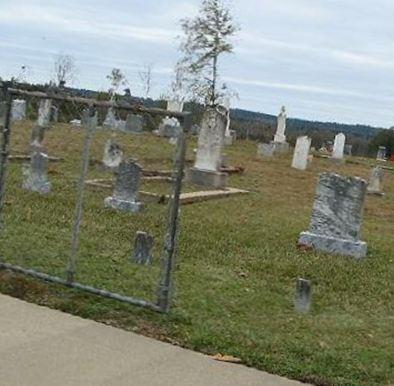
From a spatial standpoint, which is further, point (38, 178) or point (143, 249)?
point (38, 178)

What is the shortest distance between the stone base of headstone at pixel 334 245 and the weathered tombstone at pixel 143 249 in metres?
3.13

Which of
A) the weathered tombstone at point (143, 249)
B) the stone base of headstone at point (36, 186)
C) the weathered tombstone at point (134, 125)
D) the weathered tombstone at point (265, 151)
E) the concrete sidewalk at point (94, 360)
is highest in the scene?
the weathered tombstone at point (134, 125)

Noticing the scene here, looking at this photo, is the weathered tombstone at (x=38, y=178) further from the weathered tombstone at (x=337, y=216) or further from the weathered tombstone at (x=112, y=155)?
the weathered tombstone at (x=337, y=216)

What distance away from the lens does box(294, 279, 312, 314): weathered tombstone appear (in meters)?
6.28

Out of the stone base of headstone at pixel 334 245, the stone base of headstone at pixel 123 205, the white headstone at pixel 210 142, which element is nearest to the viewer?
the stone base of headstone at pixel 334 245

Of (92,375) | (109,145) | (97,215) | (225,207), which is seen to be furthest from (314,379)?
(109,145)

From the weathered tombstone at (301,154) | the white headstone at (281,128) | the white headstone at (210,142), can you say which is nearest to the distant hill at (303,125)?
the white headstone at (281,128)

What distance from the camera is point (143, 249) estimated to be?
7.41 m

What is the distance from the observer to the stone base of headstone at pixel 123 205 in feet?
37.2

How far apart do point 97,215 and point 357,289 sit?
13.7ft

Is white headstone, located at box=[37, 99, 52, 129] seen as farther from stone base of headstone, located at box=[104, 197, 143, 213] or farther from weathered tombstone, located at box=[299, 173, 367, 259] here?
weathered tombstone, located at box=[299, 173, 367, 259]

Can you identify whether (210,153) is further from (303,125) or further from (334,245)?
(303,125)

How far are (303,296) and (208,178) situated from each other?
32.0ft

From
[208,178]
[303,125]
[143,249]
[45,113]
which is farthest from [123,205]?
[303,125]
